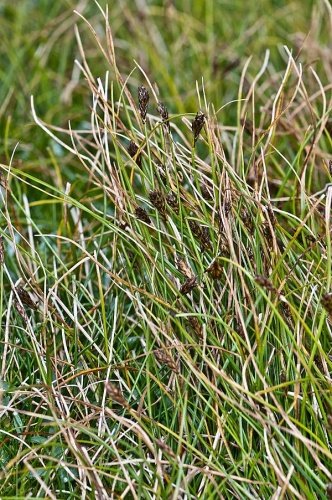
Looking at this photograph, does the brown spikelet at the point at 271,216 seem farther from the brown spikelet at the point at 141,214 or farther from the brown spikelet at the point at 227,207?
the brown spikelet at the point at 141,214

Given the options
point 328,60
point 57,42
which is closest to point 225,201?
point 328,60

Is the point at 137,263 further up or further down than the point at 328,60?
further down

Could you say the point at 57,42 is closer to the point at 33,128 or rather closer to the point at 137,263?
the point at 33,128

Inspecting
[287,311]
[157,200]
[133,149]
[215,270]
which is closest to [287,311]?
[287,311]

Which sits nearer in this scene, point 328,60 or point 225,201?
point 225,201

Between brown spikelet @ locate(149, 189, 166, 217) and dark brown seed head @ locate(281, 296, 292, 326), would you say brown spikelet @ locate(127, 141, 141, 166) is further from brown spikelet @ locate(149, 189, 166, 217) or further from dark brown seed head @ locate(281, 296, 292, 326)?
dark brown seed head @ locate(281, 296, 292, 326)

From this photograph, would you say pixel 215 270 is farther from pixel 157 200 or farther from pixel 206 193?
pixel 206 193

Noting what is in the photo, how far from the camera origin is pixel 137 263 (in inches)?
65.5

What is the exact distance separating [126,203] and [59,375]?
1.27 feet

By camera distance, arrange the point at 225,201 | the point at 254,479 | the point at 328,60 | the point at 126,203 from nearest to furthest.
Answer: the point at 254,479 → the point at 225,201 → the point at 126,203 → the point at 328,60

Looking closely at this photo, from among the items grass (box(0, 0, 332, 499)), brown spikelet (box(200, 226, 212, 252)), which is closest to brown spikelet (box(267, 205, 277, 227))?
grass (box(0, 0, 332, 499))

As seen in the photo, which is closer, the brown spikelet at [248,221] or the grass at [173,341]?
the grass at [173,341]

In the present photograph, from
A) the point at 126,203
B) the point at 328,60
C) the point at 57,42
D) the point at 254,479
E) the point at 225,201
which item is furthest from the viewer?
the point at 57,42

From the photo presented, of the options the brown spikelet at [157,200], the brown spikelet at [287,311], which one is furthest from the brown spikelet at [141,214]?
the brown spikelet at [287,311]
